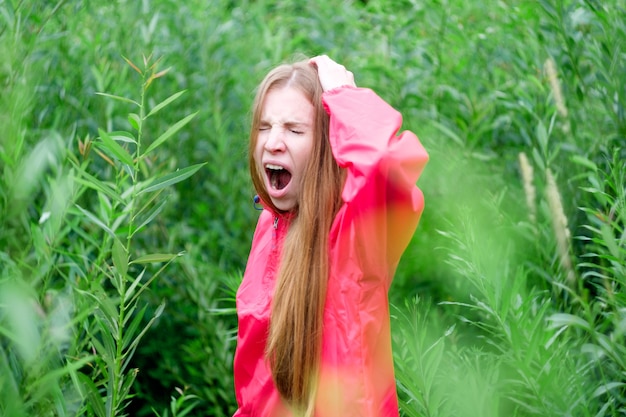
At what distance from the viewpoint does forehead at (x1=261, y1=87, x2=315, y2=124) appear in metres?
1.77

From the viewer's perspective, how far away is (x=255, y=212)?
3127 mm

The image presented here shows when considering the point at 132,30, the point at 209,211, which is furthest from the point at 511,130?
the point at 132,30

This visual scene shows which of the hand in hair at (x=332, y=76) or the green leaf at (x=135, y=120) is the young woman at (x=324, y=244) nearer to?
→ the hand in hair at (x=332, y=76)

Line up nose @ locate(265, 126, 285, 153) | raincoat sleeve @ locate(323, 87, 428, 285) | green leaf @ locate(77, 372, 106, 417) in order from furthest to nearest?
1. nose @ locate(265, 126, 285, 153)
2. raincoat sleeve @ locate(323, 87, 428, 285)
3. green leaf @ locate(77, 372, 106, 417)

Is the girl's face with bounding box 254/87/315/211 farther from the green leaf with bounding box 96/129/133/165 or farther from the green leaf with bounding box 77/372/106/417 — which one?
the green leaf with bounding box 77/372/106/417

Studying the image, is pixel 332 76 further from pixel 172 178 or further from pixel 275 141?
pixel 172 178

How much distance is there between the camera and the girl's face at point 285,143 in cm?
174

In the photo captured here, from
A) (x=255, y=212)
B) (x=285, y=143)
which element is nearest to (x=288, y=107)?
(x=285, y=143)

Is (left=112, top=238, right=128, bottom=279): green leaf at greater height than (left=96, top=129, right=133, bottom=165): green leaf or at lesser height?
lesser

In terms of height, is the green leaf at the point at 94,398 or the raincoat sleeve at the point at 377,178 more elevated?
the raincoat sleeve at the point at 377,178

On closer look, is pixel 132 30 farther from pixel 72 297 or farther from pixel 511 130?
pixel 72 297

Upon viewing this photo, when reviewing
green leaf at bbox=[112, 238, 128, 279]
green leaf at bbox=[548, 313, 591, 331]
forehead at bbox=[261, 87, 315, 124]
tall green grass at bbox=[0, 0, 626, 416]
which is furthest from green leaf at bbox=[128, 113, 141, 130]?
green leaf at bbox=[548, 313, 591, 331]

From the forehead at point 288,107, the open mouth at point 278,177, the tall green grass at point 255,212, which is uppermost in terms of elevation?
the forehead at point 288,107

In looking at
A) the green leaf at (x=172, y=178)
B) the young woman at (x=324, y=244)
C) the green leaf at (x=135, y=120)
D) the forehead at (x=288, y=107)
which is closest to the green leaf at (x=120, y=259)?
the green leaf at (x=172, y=178)
